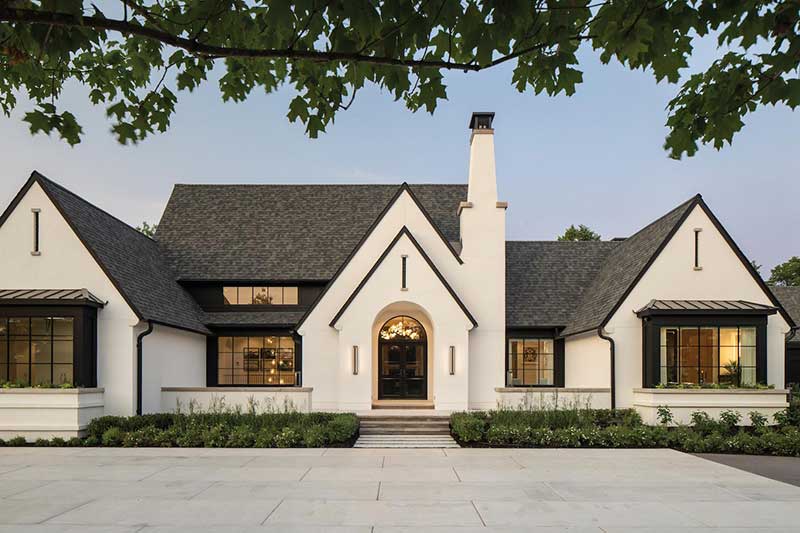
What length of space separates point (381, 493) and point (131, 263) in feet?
43.4

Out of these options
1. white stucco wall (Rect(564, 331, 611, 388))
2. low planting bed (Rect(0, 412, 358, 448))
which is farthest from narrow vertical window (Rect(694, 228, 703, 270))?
low planting bed (Rect(0, 412, 358, 448))

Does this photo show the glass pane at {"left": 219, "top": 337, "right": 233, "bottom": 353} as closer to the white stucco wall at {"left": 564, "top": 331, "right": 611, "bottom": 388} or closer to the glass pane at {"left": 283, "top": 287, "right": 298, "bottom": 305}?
the glass pane at {"left": 283, "top": 287, "right": 298, "bottom": 305}

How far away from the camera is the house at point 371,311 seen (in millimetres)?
16938

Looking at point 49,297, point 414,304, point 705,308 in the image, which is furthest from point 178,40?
point 705,308

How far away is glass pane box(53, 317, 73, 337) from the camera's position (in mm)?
16812

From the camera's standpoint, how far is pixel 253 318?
21734 millimetres

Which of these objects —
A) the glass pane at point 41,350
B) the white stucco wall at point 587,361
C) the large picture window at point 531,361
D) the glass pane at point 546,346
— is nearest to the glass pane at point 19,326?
the glass pane at point 41,350

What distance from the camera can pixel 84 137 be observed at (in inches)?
222

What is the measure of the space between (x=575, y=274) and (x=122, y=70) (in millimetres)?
19647

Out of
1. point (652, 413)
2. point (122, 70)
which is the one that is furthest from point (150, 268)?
point (652, 413)

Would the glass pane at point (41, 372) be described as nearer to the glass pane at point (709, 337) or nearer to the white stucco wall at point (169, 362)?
the white stucco wall at point (169, 362)

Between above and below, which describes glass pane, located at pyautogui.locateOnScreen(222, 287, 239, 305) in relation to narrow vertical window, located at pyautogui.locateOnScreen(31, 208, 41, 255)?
below

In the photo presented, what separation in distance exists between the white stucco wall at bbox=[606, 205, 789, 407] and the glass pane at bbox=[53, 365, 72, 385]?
15884mm

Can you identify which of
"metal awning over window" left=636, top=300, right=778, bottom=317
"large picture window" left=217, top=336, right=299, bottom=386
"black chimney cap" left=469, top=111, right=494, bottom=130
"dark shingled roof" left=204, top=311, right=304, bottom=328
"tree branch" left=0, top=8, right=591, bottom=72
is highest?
"black chimney cap" left=469, top=111, right=494, bottom=130
